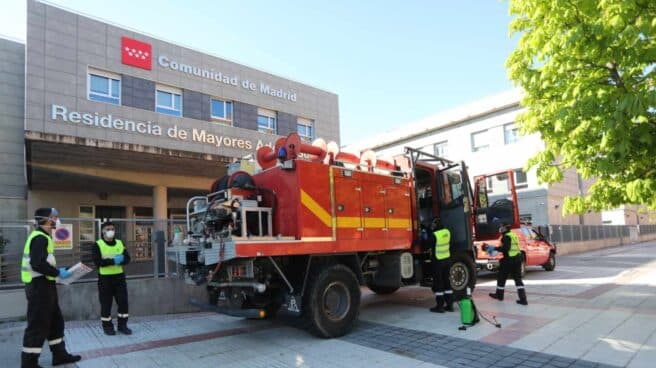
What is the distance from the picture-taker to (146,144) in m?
14.7

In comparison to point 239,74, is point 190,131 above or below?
below

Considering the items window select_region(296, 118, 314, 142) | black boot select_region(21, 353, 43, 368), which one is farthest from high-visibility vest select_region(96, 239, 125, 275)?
window select_region(296, 118, 314, 142)

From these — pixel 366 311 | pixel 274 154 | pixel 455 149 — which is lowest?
pixel 366 311

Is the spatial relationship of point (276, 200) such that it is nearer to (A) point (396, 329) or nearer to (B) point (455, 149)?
(A) point (396, 329)

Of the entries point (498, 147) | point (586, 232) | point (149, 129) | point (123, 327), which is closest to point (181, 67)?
point (149, 129)

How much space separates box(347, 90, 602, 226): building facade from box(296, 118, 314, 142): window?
20.0ft

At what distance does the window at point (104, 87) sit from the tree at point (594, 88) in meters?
12.7

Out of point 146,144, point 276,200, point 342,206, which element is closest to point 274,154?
point 276,200

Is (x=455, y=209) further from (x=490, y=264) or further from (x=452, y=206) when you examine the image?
(x=490, y=264)

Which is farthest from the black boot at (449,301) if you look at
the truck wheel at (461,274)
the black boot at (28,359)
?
the black boot at (28,359)

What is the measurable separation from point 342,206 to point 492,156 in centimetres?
2326

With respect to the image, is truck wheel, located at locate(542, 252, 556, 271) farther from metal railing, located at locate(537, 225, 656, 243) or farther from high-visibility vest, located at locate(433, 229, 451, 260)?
high-visibility vest, located at locate(433, 229, 451, 260)

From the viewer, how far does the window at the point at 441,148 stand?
3079cm

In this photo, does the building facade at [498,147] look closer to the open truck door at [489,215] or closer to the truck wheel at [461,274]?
the open truck door at [489,215]
